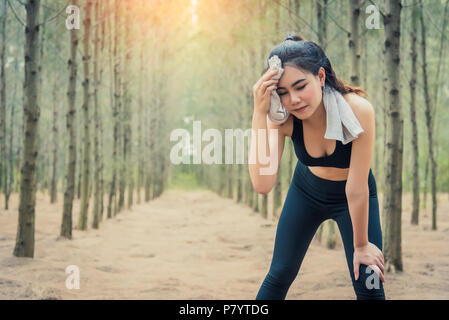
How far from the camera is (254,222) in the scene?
1170cm

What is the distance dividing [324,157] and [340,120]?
280 millimetres

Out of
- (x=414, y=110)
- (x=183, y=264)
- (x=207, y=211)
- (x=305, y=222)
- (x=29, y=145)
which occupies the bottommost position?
(x=207, y=211)

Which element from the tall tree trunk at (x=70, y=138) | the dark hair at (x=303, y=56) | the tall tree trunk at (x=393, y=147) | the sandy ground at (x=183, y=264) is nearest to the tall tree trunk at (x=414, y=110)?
the sandy ground at (x=183, y=264)

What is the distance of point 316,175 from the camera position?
2268 mm

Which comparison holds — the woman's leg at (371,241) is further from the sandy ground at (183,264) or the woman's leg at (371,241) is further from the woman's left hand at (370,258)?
the sandy ground at (183,264)

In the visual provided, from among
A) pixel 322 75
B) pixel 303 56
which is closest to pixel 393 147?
pixel 322 75

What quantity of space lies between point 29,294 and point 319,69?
12.1 feet

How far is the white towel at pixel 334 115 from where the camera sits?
191 centimetres

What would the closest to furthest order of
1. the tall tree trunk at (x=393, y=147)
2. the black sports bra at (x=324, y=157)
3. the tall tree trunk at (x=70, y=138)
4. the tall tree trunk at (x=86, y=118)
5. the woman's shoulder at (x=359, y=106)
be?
1. the woman's shoulder at (x=359, y=106)
2. the black sports bra at (x=324, y=157)
3. the tall tree trunk at (x=393, y=147)
4. the tall tree trunk at (x=70, y=138)
5. the tall tree trunk at (x=86, y=118)

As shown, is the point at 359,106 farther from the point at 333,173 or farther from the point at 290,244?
the point at 290,244

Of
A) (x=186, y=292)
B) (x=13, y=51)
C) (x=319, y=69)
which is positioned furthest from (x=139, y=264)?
(x=13, y=51)

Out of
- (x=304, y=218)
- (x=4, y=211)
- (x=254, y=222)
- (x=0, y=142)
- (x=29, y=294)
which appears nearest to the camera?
(x=304, y=218)

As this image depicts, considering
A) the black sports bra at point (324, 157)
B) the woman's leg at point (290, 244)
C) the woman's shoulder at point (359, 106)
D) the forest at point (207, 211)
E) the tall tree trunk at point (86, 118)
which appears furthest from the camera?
the tall tree trunk at point (86, 118)
